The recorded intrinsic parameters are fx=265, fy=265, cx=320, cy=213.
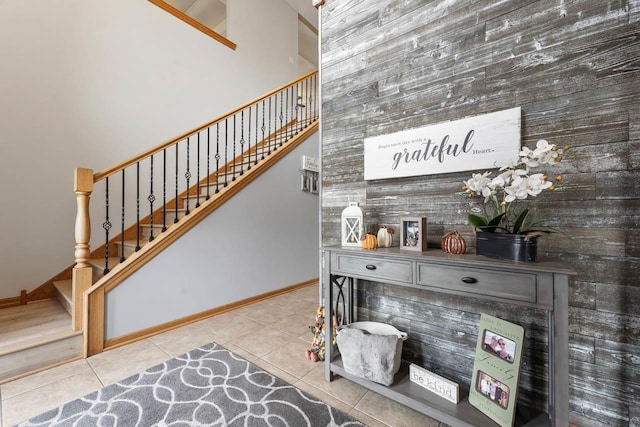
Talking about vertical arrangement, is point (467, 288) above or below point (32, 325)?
above

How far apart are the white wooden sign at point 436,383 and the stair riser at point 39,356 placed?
2405 mm

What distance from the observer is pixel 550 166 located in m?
1.34

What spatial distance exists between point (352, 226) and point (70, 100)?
135 inches

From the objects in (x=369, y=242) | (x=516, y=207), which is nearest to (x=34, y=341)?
(x=369, y=242)

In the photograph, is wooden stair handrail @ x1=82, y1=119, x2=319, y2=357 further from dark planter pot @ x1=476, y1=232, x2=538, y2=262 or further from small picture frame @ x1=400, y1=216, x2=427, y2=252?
dark planter pot @ x1=476, y1=232, x2=538, y2=262

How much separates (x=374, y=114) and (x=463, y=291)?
134cm

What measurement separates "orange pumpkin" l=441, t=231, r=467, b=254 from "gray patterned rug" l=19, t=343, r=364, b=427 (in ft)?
3.38

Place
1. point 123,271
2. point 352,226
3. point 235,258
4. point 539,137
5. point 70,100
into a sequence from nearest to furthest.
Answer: point 539,137
point 352,226
point 123,271
point 70,100
point 235,258

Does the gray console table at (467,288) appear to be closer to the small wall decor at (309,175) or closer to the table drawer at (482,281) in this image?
the table drawer at (482,281)

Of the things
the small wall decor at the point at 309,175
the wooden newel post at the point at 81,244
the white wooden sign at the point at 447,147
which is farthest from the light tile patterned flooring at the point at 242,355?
the small wall decor at the point at 309,175

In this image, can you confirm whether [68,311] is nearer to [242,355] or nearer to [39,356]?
[39,356]

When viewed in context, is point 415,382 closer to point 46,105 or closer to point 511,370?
point 511,370

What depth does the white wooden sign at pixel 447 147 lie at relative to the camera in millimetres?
1413

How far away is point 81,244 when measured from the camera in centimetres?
206
